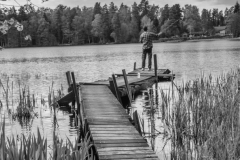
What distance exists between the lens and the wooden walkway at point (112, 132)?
6762 millimetres

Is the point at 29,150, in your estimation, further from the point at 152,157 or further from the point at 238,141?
the point at 238,141

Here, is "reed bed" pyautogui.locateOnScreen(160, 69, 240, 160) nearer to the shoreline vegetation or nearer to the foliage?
the shoreline vegetation

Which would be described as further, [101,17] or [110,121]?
[101,17]

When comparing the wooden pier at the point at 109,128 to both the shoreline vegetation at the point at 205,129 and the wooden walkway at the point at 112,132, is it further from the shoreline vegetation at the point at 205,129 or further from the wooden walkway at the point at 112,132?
the shoreline vegetation at the point at 205,129

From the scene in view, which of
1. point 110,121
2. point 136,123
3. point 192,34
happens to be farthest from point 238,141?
point 192,34

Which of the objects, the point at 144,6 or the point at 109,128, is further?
the point at 144,6

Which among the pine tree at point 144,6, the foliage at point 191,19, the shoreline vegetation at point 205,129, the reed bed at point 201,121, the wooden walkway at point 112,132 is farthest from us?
the pine tree at point 144,6

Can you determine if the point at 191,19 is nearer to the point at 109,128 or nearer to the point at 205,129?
the point at 109,128

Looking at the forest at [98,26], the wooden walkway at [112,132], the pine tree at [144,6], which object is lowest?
the wooden walkway at [112,132]

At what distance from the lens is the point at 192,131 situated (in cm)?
901

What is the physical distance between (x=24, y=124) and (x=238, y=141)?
766 cm

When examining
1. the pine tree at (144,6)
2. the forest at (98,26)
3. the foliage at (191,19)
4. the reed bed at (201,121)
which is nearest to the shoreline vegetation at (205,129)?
the reed bed at (201,121)

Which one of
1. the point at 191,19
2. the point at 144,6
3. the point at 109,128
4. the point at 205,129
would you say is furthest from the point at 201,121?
the point at 144,6

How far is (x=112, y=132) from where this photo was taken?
324 inches
